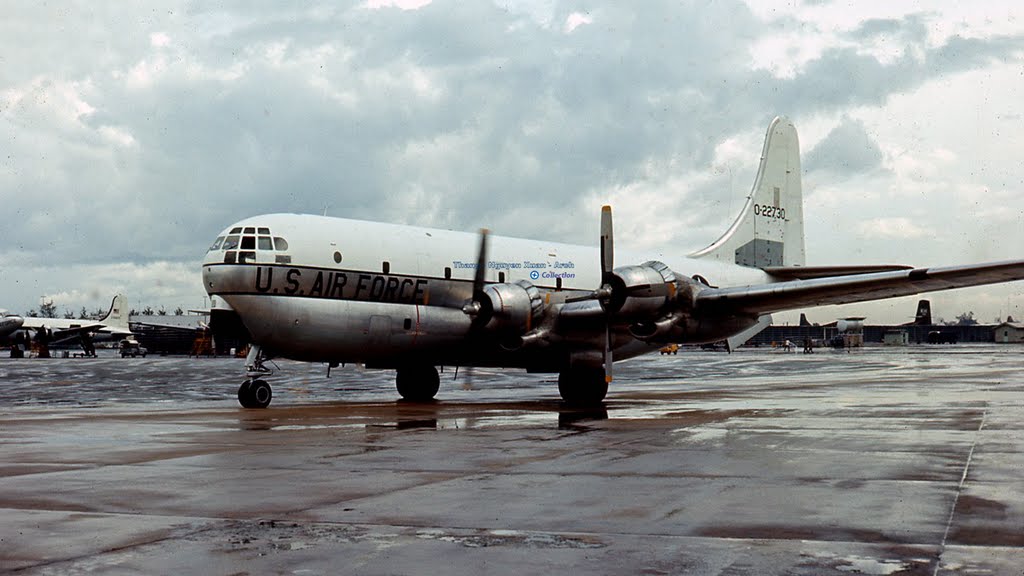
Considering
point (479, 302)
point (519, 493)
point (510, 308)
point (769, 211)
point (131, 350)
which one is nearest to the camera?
point (519, 493)

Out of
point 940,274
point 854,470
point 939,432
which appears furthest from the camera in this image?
point 940,274

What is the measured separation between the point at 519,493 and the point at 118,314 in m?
111

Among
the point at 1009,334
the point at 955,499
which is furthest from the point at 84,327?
the point at 1009,334

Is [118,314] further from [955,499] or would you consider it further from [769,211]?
[955,499]

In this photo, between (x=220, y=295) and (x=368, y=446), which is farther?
(x=220, y=295)

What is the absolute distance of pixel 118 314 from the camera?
110188mm

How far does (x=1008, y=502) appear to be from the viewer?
8.12 metres

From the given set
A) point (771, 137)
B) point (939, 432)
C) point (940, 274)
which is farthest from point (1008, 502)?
point (771, 137)

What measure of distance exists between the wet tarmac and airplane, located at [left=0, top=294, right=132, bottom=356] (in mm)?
77135

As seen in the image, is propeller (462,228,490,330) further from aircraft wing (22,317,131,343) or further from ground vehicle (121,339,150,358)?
aircraft wing (22,317,131,343)

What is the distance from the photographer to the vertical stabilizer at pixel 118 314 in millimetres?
109688

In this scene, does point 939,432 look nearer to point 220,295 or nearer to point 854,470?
point 854,470

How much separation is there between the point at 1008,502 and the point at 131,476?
8.43 metres

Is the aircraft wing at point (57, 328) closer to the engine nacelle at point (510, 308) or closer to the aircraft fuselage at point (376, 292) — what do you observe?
the aircraft fuselage at point (376, 292)
